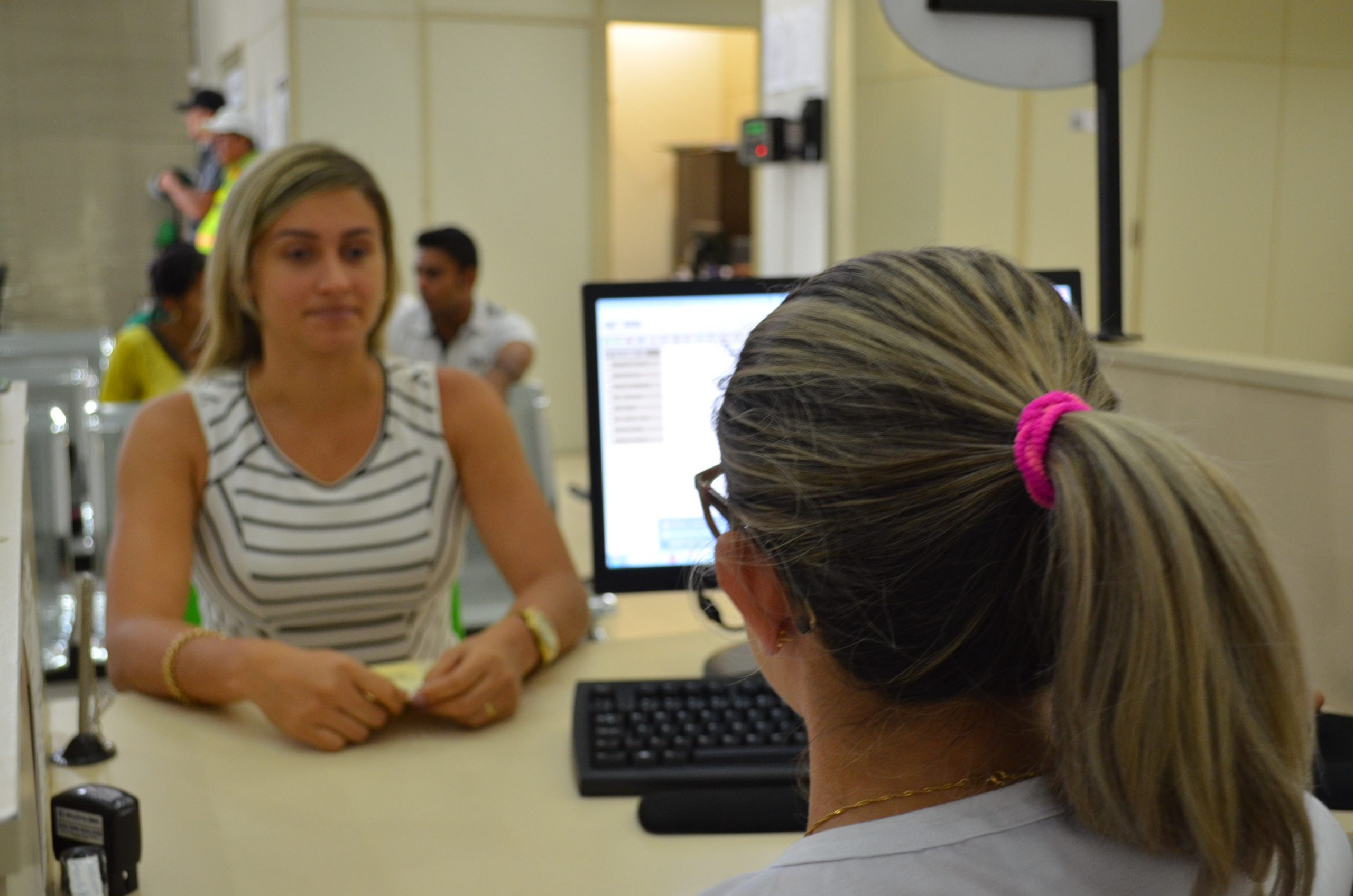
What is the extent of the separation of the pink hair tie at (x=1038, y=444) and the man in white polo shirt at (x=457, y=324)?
3475 millimetres

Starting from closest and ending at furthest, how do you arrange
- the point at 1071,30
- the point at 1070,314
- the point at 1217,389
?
1. the point at 1070,314
2. the point at 1217,389
3. the point at 1071,30

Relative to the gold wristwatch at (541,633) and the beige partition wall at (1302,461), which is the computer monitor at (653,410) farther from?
the beige partition wall at (1302,461)

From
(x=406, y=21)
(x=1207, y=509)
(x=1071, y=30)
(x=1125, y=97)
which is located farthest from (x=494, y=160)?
(x=1207, y=509)

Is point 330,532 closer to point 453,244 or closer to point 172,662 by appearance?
point 172,662

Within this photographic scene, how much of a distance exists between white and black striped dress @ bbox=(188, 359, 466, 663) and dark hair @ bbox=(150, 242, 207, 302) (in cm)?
220

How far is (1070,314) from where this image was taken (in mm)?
664

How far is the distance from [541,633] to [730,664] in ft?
0.70

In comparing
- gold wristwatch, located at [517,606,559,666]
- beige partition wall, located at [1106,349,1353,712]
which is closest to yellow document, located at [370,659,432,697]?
gold wristwatch, located at [517,606,559,666]

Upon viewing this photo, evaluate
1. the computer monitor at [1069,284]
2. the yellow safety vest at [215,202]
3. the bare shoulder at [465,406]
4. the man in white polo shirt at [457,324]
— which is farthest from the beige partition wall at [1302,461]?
the yellow safety vest at [215,202]

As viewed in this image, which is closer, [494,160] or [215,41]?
[494,160]

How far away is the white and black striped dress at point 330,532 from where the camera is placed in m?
1.55

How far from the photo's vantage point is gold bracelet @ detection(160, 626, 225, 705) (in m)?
1.28

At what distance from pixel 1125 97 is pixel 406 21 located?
10.7 ft

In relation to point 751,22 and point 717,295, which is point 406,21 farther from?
point 717,295
